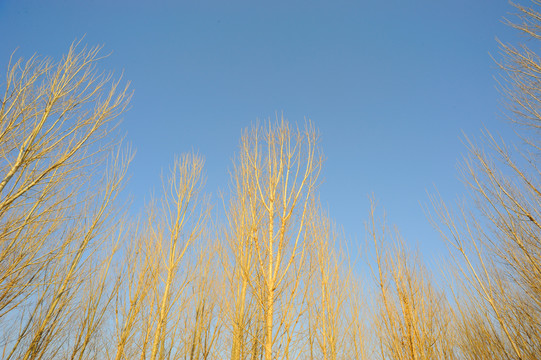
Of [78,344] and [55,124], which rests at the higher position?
[55,124]

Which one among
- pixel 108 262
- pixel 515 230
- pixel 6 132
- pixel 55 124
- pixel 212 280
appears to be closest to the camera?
pixel 6 132

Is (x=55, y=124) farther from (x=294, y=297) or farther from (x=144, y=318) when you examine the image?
(x=144, y=318)

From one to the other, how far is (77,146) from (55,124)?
0.39 meters

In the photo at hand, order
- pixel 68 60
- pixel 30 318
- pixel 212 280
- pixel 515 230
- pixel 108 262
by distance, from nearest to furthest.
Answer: pixel 68 60
pixel 515 230
pixel 30 318
pixel 108 262
pixel 212 280

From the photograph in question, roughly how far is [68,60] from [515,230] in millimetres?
7454

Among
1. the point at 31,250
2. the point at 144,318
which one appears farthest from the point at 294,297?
the point at 31,250

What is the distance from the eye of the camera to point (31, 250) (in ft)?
17.3

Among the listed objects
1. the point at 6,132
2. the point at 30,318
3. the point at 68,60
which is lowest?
the point at 30,318

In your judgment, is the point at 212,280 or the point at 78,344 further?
the point at 212,280

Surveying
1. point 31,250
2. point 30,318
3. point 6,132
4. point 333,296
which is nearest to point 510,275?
point 333,296

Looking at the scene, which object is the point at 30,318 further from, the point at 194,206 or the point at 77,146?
the point at 77,146

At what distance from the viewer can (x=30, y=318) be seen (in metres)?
6.01

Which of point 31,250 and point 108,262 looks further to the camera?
point 108,262

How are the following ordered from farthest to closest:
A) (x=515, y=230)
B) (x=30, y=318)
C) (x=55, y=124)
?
(x=30, y=318) → (x=515, y=230) → (x=55, y=124)
